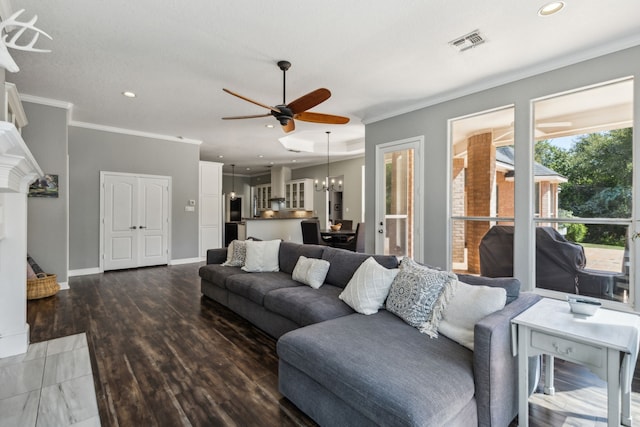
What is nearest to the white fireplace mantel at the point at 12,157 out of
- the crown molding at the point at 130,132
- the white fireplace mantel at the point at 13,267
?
the white fireplace mantel at the point at 13,267

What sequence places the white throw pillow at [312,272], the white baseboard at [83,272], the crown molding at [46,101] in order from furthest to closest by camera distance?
1. the white baseboard at [83,272]
2. the crown molding at [46,101]
3. the white throw pillow at [312,272]

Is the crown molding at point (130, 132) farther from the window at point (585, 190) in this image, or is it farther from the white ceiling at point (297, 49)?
the window at point (585, 190)

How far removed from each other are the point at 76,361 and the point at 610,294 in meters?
4.91

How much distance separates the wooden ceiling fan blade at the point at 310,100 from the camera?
9.42 ft

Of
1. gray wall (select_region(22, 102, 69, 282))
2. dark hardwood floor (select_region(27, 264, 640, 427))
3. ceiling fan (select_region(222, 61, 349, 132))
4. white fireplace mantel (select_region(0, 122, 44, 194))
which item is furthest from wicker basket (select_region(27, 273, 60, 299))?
ceiling fan (select_region(222, 61, 349, 132))

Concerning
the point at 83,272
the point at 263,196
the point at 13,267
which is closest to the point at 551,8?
the point at 13,267

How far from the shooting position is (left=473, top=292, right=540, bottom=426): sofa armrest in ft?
5.07

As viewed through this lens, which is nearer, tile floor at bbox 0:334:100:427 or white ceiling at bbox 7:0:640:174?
tile floor at bbox 0:334:100:427

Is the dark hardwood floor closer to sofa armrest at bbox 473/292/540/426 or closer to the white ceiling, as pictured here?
sofa armrest at bbox 473/292/540/426

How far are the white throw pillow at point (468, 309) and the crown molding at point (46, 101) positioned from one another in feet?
18.8

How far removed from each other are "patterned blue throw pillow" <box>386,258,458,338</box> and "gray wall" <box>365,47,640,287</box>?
6.75 ft

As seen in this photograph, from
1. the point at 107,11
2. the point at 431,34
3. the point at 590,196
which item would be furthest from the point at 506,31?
the point at 107,11

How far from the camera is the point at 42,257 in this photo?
4.67 meters

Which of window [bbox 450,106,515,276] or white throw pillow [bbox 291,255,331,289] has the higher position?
window [bbox 450,106,515,276]
